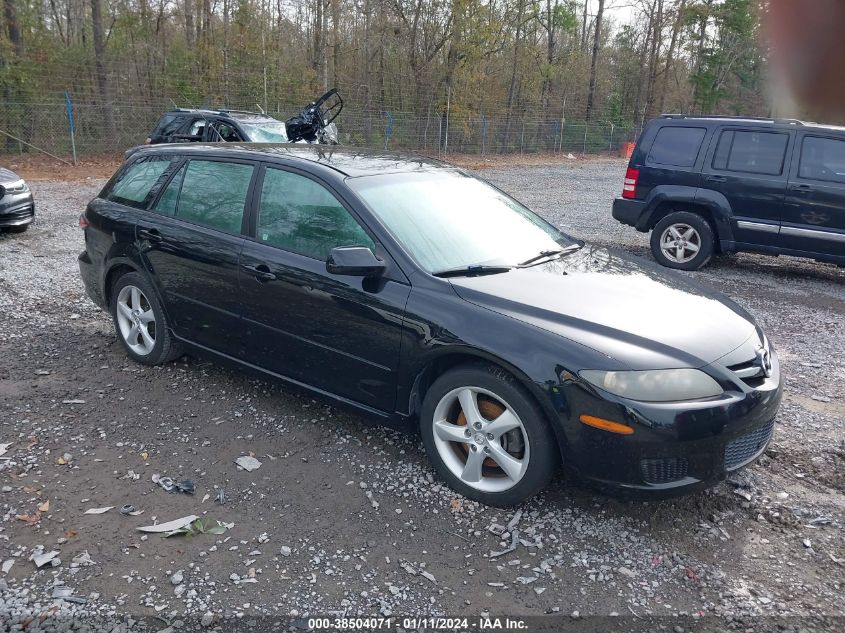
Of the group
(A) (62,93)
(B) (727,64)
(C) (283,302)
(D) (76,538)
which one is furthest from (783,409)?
(B) (727,64)

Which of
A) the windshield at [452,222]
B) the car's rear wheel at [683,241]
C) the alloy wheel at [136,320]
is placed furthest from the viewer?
the car's rear wheel at [683,241]

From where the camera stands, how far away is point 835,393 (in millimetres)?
4820

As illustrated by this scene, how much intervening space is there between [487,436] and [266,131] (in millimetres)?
10775

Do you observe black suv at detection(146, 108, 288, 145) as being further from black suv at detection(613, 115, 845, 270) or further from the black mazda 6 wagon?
the black mazda 6 wagon

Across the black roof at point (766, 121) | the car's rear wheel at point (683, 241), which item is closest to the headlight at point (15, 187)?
the car's rear wheel at point (683, 241)

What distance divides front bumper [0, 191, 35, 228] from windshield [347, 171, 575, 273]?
7.06 m

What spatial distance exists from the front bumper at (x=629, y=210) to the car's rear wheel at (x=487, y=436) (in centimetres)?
632

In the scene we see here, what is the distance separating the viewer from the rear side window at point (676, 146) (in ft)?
27.7

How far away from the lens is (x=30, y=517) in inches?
123

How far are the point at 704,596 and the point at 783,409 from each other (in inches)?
87.4

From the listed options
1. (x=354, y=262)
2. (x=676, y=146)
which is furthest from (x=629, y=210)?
(x=354, y=262)

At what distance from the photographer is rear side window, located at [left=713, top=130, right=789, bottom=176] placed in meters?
7.91

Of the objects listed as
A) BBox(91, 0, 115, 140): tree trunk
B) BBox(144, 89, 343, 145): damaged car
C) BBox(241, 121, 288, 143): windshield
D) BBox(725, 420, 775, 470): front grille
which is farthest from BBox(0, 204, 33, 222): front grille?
BBox(91, 0, 115, 140): tree trunk

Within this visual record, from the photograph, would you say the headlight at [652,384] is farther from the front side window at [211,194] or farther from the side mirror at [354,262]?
the front side window at [211,194]
